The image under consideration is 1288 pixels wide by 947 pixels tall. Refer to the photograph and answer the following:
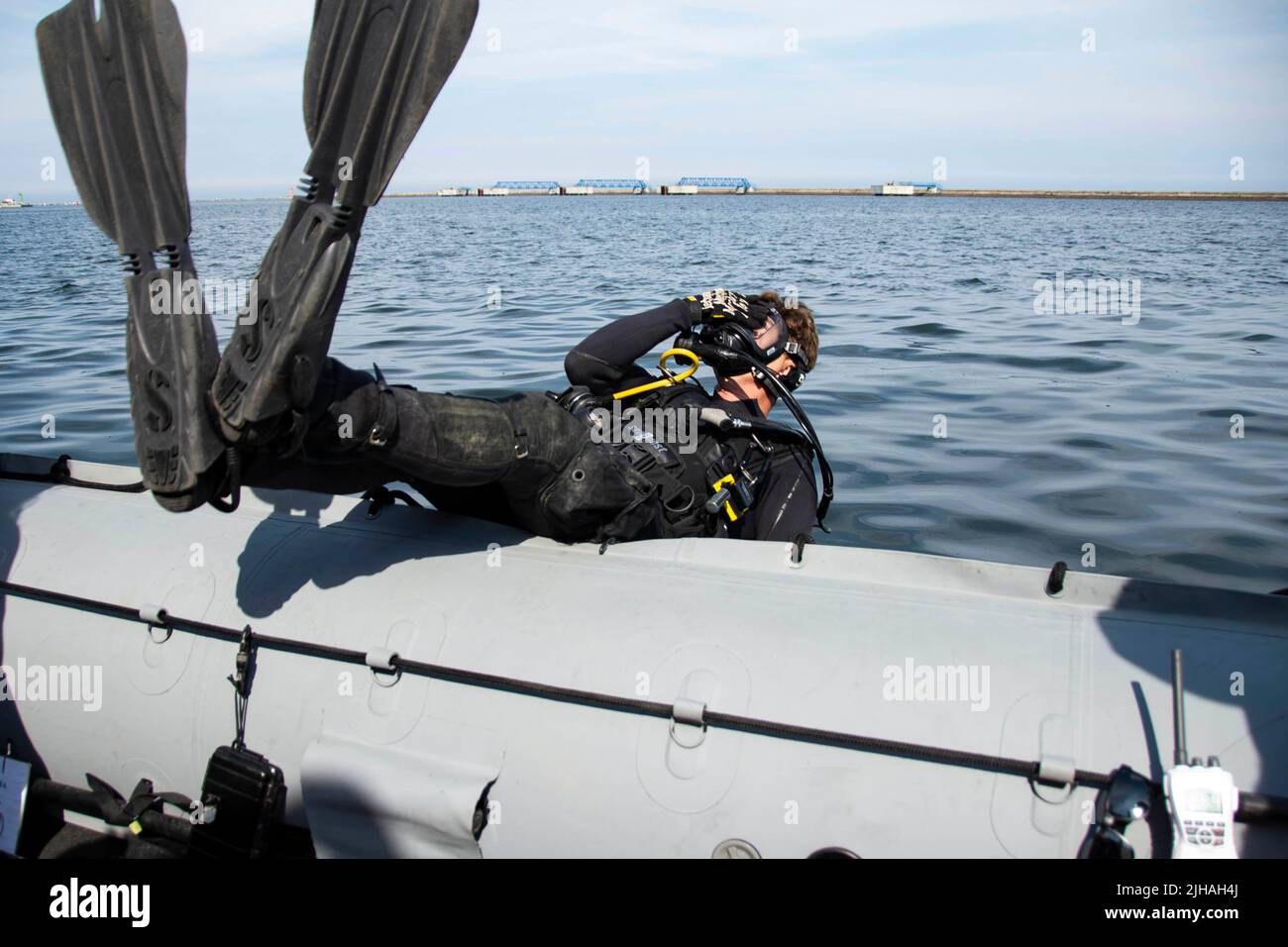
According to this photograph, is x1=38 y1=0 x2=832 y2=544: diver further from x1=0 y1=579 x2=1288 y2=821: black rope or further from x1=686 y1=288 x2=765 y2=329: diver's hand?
x1=686 y1=288 x2=765 y2=329: diver's hand

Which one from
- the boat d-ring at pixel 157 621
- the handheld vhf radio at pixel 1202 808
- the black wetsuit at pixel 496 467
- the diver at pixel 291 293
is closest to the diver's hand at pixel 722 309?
the black wetsuit at pixel 496 467

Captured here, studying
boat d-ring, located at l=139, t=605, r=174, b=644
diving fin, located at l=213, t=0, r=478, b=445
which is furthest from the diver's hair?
boat d-ring, located at l=139, t=605, r=174, b=644

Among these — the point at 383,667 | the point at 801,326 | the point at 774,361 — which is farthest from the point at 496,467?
the point at 801,326

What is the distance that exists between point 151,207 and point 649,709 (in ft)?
4.55

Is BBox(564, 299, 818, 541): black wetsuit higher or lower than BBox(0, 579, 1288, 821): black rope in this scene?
higher

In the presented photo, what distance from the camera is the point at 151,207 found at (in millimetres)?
1944

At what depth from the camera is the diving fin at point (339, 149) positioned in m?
1.82

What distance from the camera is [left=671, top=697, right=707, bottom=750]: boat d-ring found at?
189cm

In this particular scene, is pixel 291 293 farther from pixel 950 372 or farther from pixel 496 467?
pixel 950 372

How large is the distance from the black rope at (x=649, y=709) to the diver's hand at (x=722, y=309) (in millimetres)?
1489

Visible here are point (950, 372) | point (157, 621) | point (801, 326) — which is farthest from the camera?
point (950, 372)

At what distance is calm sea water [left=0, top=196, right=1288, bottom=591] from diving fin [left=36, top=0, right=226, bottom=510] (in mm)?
2928
